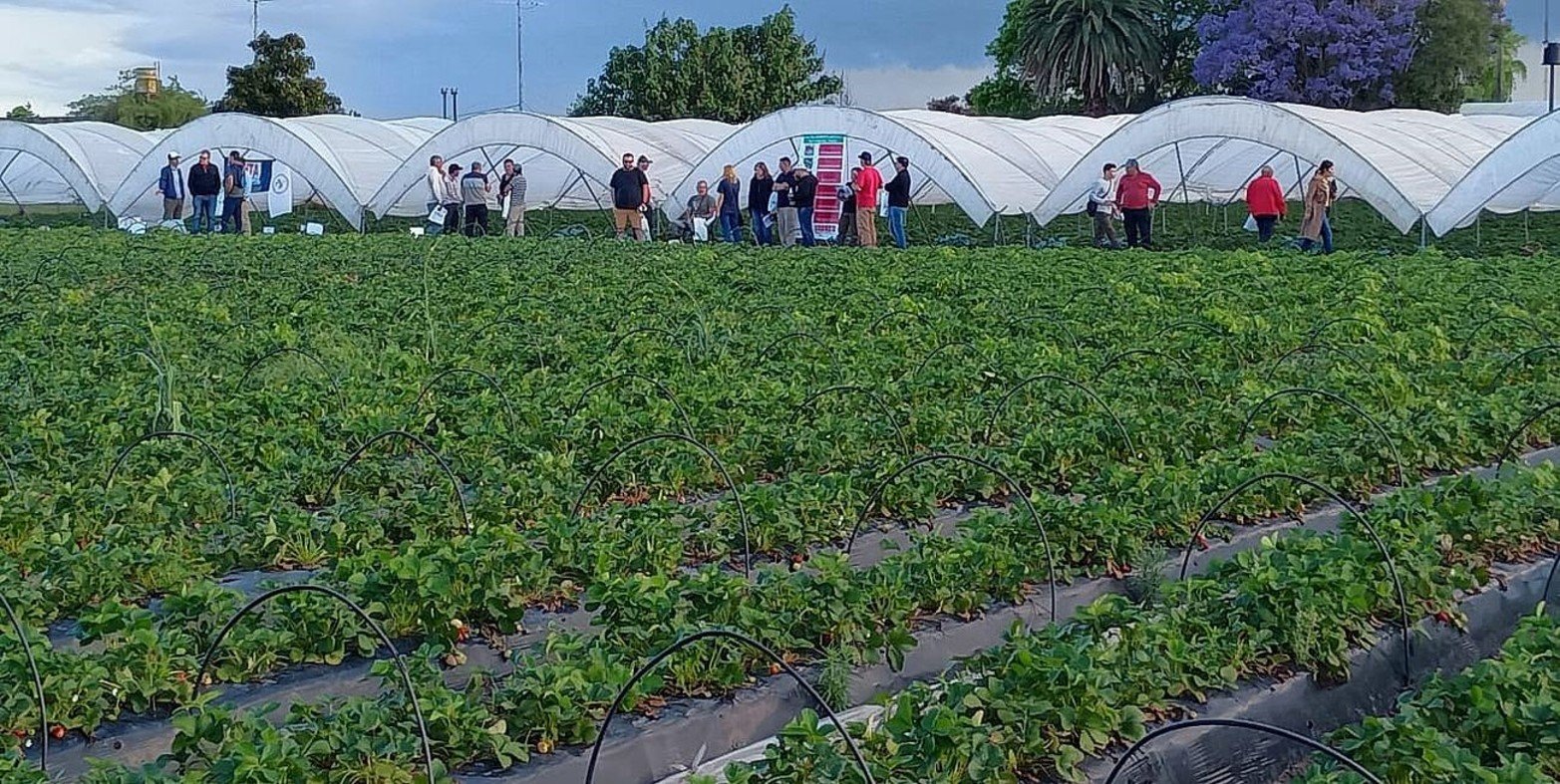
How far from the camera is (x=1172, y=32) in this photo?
55875 mm

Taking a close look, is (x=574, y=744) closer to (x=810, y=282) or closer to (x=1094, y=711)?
(x=1094, y=711)

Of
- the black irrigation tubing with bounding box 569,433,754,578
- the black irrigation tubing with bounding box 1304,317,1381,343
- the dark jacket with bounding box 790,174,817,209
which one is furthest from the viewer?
the dark jacket with bounding box 790,174,817,209

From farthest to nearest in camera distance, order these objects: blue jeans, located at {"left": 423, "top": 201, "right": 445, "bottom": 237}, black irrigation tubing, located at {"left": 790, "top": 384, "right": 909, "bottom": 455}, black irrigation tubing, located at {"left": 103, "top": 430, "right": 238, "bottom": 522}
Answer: blue jeans, located at {"left": 423, "top": 201, "right": 445, "bottom": 237} → black irrigation tubing, located at {"left": 790, "top": 384, "right": 909, "bottom": 455} → black irrigation tubing, located at {"left": 103, "top": 430, "right": 238, "bottom": 522}

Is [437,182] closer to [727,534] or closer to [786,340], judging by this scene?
[786,340]

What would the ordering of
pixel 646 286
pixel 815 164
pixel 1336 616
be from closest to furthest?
pixel 1336 616, pixel 646 286, pixel 815 164

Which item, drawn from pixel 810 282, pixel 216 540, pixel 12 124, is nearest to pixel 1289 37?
pixel 12 124

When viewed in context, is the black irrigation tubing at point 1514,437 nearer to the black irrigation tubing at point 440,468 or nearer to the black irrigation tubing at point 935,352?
the black irrigation tubing at point 935,352

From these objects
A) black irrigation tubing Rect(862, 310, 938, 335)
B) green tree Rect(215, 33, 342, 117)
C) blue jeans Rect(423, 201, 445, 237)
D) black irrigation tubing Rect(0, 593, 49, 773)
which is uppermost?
green tree Rect(215, 33, 342, 117)

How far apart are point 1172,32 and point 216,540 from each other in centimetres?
5429

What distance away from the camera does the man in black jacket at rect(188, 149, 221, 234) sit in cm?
2497

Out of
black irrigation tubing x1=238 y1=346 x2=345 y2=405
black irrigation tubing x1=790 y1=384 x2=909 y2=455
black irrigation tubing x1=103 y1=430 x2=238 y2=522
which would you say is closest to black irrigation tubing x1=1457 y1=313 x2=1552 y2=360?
black irrigation tubing x1=790 y1=384 x2=909 y2=455

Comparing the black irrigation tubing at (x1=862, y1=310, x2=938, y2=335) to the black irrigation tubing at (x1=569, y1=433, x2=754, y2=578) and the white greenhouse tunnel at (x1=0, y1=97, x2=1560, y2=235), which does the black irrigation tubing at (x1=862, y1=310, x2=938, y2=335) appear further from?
the white greenhouse tunnel at (x1=0, y1=97, x2=1560, y2=235)

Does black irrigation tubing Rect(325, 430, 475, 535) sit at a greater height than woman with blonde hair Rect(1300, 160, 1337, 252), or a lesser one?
lesser

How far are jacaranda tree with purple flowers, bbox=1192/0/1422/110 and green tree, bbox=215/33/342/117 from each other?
29.4 m
